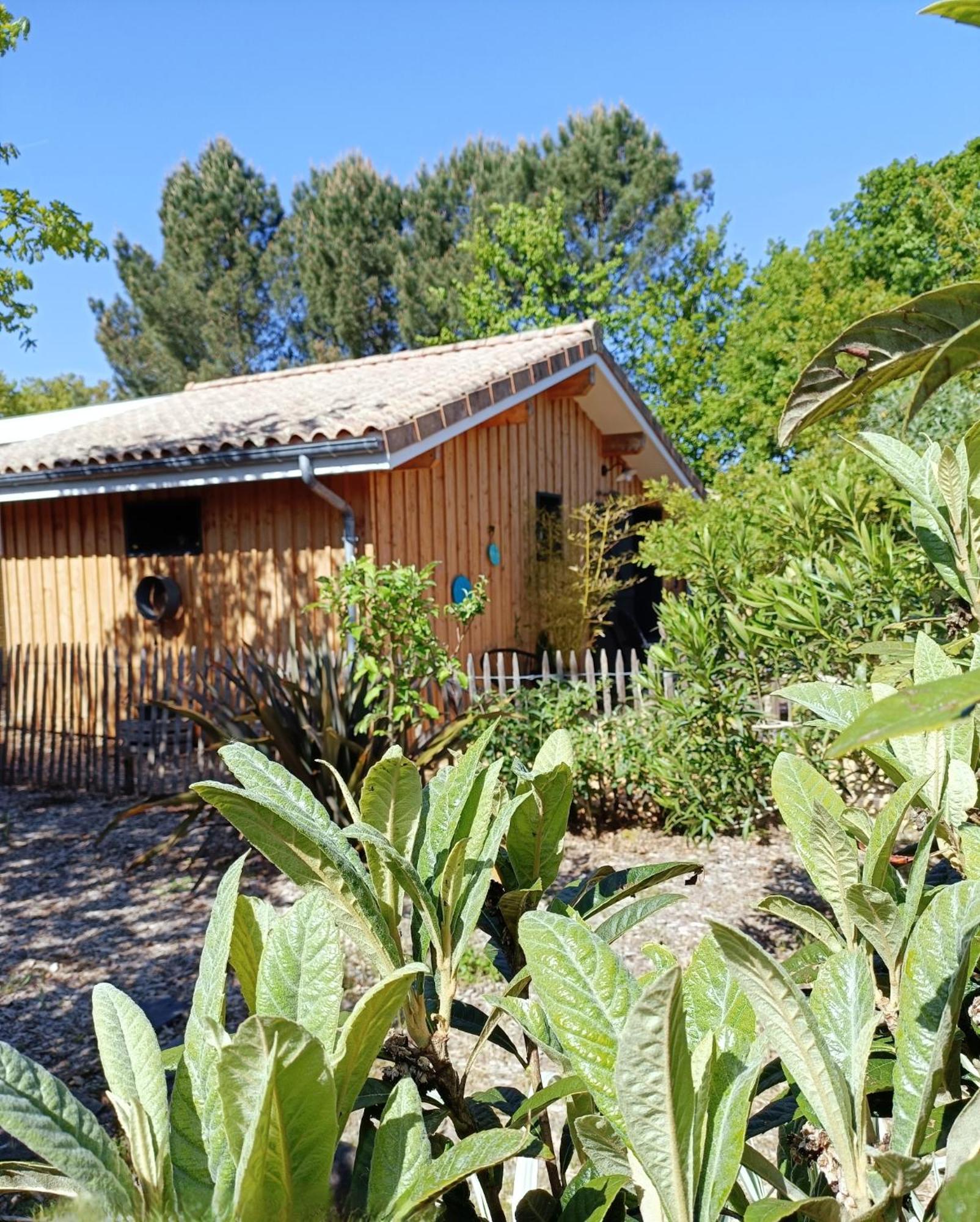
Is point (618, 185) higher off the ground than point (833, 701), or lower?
higher

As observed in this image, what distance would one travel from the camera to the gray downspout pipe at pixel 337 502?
330 inches

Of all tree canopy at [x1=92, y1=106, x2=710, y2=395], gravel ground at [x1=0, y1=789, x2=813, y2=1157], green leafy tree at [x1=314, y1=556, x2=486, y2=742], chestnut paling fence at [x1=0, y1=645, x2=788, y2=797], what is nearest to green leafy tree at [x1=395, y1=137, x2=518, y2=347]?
tree canopy at [x1=92, y1=106, x2=710, y2=395]

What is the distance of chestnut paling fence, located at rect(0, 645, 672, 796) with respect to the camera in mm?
8125

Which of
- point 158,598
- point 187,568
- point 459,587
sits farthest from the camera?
point 459,587

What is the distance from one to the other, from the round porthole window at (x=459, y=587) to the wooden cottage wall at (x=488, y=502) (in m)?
0.08

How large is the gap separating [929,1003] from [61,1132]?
2.28ft

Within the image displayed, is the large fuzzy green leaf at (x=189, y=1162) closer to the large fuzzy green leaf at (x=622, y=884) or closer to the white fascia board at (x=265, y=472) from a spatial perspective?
the large fuzzy green leaf at (x=622, y=884)

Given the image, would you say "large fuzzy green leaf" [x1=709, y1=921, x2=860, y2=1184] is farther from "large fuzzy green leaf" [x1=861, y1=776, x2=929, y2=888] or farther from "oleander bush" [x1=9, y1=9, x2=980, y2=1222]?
"large fuzzy green leaf" [x1=861, y1=776, x2=929, y2=888]

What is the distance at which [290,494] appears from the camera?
31.4 feet

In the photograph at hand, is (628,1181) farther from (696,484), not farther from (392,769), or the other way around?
(696,484)

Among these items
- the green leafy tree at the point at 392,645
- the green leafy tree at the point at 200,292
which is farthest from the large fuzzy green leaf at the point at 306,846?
the green leafy tree at the point at 200,292

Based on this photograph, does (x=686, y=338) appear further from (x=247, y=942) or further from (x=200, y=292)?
(x=247, y=942)

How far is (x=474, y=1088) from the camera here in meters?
3.71

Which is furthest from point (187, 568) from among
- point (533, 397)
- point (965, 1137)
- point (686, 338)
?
point (686, 338)
